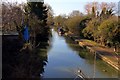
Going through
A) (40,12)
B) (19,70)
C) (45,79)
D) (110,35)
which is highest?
(40,12)

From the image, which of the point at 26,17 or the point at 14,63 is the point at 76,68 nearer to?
the point at 14,63

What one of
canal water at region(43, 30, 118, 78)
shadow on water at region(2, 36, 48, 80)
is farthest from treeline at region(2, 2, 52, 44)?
shadow on water at region(2, 36, 48, 80)

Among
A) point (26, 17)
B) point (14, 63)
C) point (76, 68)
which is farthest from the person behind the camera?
point (26, 17)

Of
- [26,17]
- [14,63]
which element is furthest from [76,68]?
[26,17]

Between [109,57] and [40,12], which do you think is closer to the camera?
[109,57]

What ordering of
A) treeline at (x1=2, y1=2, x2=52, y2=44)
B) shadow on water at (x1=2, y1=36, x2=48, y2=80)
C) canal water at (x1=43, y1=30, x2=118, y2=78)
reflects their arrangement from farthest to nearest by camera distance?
treeline at (x1=2, y1=2, x2=52, y2=44) < canal water at (x1=43, y1=30, x2=118, y2=78) < shadow on water at (x1=2, y1=36, x2=48, y2=80)

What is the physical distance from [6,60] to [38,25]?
471 inches

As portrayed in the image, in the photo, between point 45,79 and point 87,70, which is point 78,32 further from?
point 45,79

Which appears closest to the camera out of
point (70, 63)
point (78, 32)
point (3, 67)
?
point (3, 67)

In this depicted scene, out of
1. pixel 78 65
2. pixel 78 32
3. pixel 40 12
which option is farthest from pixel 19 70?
pixel 78 32

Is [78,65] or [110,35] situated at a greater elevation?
[110,35]

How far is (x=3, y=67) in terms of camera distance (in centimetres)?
793

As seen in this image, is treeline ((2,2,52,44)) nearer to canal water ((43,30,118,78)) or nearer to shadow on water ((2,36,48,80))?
canal water ((43,30,118,78))

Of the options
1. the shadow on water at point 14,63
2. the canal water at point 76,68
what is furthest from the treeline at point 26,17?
the shadow on water at point 14,63
